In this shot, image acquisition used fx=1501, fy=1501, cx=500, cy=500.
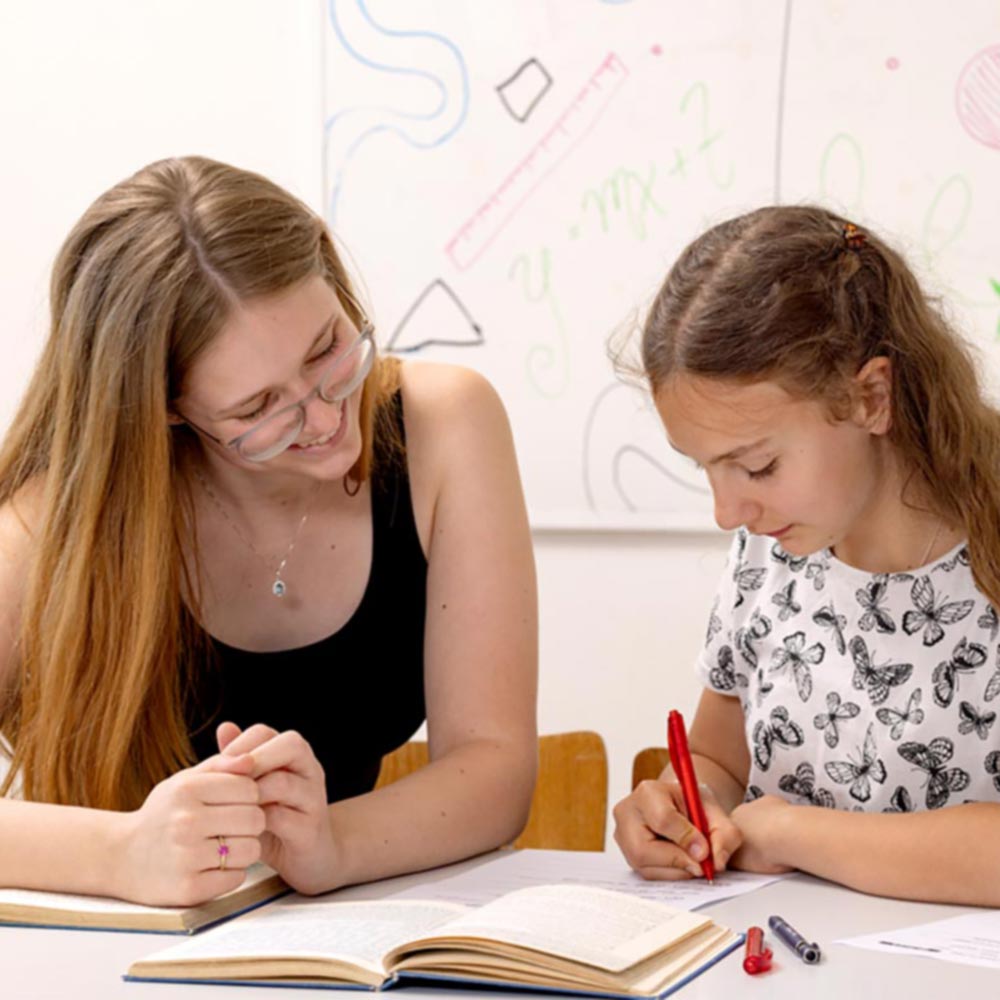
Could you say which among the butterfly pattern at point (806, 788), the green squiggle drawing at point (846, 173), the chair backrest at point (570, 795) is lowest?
the chair backrest at point (570, 795)

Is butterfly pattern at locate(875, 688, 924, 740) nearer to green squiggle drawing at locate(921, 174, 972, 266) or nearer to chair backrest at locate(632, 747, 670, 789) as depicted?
chair backrest at locate(632, 747, 670, 789)

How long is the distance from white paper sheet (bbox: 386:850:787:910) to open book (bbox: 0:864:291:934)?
135 millimetres

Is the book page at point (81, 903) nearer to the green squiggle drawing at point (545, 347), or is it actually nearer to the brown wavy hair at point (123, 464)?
the brown wavy hair at point (123, 464)

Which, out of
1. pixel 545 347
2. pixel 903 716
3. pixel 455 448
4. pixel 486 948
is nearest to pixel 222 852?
pixel 486 948

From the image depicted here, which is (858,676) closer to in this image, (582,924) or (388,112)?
(582,924)

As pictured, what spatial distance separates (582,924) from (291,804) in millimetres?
274

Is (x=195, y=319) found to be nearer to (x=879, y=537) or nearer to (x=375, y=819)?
(x=375, y=819)

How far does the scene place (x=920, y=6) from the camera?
2236 mm

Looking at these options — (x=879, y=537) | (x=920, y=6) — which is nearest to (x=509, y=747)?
(x=879, y=537)

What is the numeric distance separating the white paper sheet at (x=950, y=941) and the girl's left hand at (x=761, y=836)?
0.17 metres

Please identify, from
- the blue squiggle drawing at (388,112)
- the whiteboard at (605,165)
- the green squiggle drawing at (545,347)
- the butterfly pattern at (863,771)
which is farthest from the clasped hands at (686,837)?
the blue squiggle drawing at (388,112)

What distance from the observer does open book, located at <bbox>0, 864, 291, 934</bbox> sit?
3.59 feet

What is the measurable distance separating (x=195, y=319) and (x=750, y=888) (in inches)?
26.0

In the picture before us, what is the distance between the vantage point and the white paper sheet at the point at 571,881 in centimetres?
116
